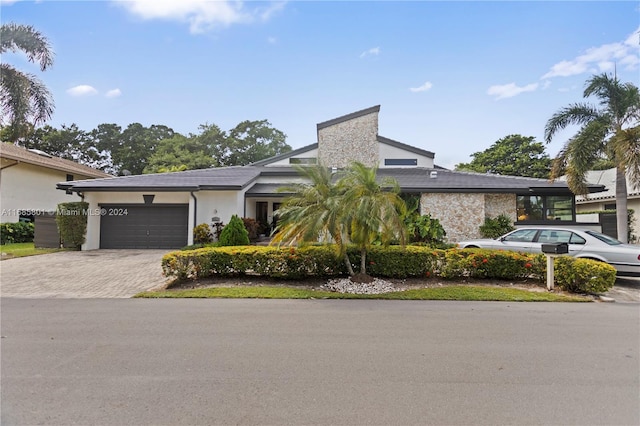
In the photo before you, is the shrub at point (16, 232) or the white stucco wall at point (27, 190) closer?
the shrub at point (16, 232)

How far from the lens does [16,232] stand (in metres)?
19.0

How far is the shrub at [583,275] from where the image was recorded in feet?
25.0

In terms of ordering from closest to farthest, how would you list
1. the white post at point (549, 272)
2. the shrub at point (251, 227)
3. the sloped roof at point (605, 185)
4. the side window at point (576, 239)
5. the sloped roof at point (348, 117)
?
the white post at point (549, 272), the side window at point (576, 239), the shrub at point (251, 227), the sloped roof at point (605, 185), the sloped roof at point (348, 117)

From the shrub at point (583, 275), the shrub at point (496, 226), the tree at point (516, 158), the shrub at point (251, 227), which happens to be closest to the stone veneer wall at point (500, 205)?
the shrub at point (496, 226)

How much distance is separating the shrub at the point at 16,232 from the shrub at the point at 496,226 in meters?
25.0

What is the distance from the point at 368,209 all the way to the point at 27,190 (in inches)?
940

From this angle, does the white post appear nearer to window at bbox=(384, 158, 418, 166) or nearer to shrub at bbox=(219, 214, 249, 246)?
shrub at bbox=(219, 214, 249, 246)

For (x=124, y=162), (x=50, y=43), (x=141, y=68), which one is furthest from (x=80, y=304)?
(x=124, y=162)

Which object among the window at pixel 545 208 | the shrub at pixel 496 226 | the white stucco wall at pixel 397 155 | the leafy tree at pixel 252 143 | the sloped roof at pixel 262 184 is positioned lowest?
the shrub at pixel 496 226

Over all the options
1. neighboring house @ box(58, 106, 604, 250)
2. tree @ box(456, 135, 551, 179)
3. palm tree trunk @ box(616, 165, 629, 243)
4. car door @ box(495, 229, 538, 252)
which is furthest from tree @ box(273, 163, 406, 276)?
tree @ box(456, 135, 551, 179)

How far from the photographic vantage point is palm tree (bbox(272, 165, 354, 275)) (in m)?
8.16

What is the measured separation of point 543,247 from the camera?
8.12 metres

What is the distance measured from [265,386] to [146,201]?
51.0 feet

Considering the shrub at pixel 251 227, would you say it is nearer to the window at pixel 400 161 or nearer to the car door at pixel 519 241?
the window at pixel 400 161
